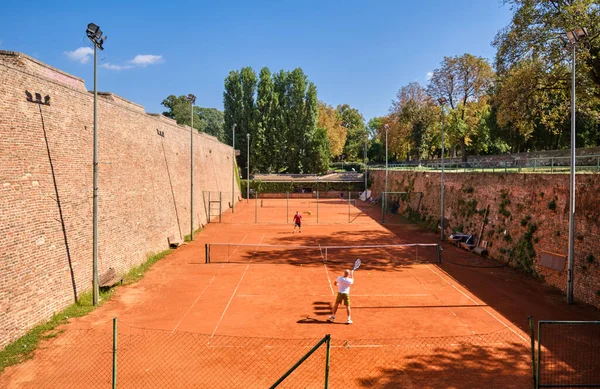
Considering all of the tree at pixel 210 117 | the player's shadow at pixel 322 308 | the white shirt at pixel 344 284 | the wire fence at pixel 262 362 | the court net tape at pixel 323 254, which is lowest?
the wire fence at pixel 262 362

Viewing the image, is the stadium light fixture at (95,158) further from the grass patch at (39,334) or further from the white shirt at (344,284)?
the white shirt at (344,284)

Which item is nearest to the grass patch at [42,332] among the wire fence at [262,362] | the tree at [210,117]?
the wire fence at [262,362]

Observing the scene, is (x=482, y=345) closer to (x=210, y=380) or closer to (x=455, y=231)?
(x=210, y=380)

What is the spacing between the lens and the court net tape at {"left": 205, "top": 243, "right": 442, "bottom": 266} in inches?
858

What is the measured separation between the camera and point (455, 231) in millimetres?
28094

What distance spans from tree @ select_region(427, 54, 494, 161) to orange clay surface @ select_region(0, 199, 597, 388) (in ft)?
98.6

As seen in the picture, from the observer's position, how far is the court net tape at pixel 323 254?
21.8m

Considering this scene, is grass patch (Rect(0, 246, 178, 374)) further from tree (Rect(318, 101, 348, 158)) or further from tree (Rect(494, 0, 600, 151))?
tree (Rect(318, 101, 348, 158))

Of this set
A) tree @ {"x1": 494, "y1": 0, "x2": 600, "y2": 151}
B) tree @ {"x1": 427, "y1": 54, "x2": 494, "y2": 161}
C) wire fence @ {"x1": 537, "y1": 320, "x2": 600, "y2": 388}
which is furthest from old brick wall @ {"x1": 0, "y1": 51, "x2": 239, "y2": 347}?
tree @ {"x1": 427, "y1": 54, "x2": 494, "y2": 161}

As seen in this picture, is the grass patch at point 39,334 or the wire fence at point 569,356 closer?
the wire fence at point 569,356

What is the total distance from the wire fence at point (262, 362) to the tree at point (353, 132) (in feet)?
301

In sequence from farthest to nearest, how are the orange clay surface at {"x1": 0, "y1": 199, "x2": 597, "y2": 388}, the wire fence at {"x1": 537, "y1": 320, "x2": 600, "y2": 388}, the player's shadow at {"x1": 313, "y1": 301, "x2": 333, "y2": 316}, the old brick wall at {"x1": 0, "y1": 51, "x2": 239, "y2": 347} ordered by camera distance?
the player's shadow at {"x1": 313, "y1": 301, "x2": 333, "y2": 316}, the old brick wall at {"x1": 0, "y1": 51, "x2": 239, "y2": 347}, the orange clay surface at {"x1": 0, "y1": 199, "x2": 597, "y2": 388}, the wire fence at {"x1": 537, "y1": 320, "x2": 600, "y2": 388}

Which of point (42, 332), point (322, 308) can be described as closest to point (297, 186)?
point (322, 308)

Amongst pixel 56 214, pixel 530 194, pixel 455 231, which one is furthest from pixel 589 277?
pixel 56 214
